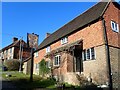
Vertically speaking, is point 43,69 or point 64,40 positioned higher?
point 64,40

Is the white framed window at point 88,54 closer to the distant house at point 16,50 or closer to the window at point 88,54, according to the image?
the window at point 88,54

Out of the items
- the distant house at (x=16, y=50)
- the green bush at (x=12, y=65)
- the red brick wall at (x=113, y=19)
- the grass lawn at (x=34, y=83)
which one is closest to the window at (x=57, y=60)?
the grass lawn at (x=34, y=83)

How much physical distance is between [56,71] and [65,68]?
291 cm

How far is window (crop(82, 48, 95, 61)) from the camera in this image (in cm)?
2275

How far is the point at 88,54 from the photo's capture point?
2353 cm

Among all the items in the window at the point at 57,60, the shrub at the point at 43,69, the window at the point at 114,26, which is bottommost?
the shrub at the point at 43,69

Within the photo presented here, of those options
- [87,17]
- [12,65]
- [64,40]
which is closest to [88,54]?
[87,17]

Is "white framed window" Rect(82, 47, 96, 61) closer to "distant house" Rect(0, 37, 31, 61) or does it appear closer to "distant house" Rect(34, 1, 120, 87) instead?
"distant house" Rect(34, 1, 120, 87)

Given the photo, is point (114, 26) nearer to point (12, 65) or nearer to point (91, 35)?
point (91, 35)

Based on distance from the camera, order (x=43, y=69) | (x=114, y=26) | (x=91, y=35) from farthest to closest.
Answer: (x=43, y=69)
(x=114, y=26)
(x=91, y=35)

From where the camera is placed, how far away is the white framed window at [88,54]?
74.4ft

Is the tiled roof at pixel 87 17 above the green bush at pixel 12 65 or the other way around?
above

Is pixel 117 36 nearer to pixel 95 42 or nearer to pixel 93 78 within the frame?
pixel 95 42

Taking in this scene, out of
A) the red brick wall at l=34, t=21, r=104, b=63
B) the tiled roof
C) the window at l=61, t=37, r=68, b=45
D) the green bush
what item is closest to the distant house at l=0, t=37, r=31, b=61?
the green bush
